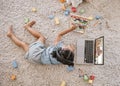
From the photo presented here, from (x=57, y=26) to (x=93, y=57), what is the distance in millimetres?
437

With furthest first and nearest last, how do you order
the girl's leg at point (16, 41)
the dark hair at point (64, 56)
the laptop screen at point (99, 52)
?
the girl's leg at point (16, 41) → the laptop screen at point (99, 52) → the dark hair at point (64, 56)

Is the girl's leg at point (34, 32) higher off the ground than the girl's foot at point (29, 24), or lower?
lower

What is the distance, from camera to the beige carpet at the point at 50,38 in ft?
7.73

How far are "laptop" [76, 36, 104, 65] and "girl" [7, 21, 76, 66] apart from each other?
0.09 metres

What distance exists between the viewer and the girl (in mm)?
2160

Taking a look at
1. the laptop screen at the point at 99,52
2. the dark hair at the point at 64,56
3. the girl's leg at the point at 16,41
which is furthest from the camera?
the girl's leg at the point at 16,41

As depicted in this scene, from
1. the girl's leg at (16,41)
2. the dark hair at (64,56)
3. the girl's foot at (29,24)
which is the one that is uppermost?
the girl's foot at (29,24)

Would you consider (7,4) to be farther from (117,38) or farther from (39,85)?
(117,38)

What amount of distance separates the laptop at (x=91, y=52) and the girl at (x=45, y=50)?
9 centimetres

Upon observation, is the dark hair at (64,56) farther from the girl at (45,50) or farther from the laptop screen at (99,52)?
the laptop screen at (99,52)

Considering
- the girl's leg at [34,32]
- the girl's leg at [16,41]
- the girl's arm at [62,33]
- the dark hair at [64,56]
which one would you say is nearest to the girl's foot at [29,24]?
the girl's leg at [34,32]

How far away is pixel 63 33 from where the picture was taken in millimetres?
2420

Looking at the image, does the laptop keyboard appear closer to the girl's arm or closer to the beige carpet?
the beige carpet

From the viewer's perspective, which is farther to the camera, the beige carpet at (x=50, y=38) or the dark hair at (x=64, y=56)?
the beige carpet at (x=50, y=38)
